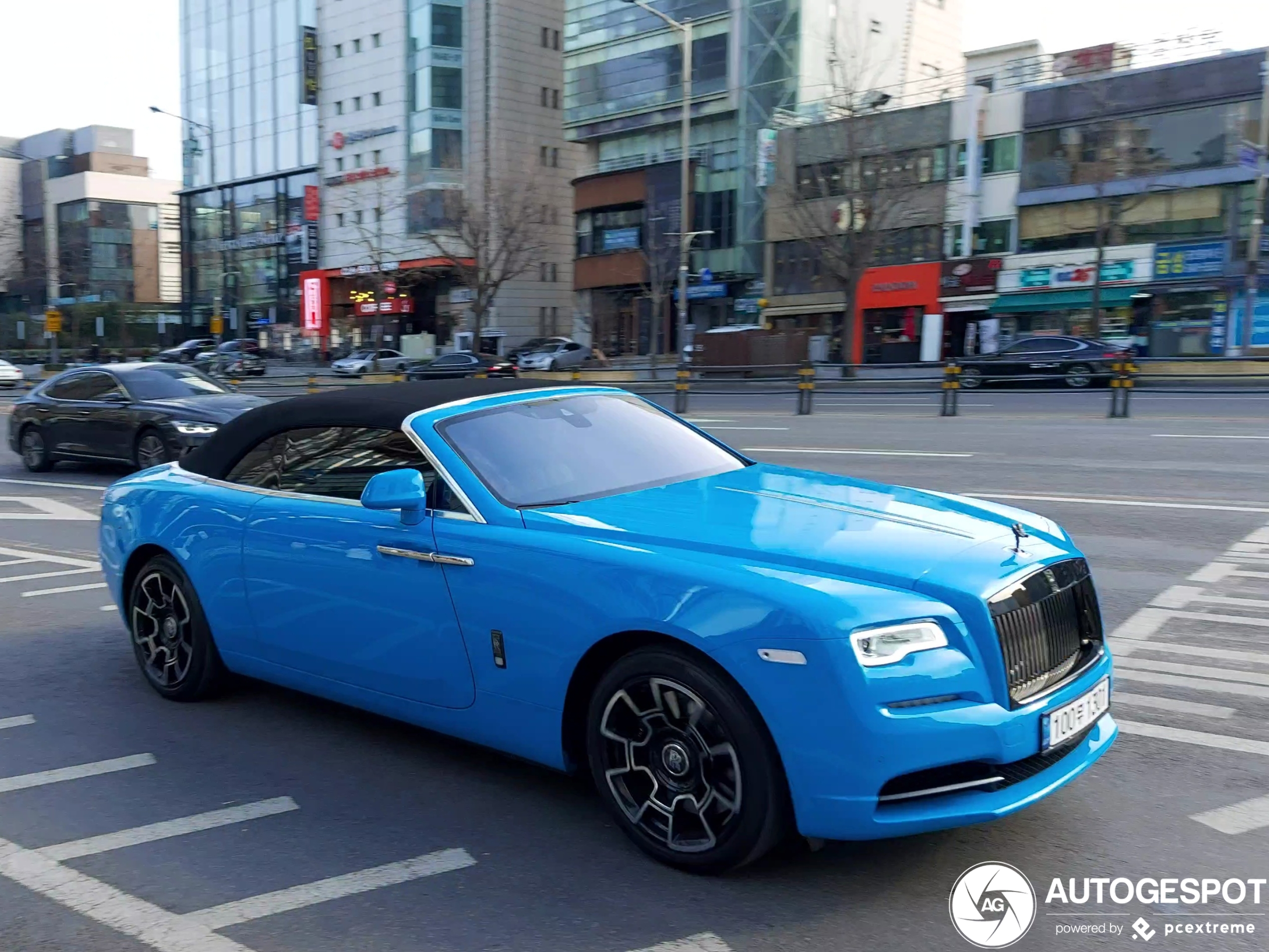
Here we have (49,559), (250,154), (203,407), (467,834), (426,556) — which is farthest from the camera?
(250,154)

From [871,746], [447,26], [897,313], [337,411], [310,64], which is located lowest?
[871,746]

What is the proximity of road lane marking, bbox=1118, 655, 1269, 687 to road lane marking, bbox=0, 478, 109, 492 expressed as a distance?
12052mm

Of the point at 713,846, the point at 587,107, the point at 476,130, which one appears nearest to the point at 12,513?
the point at 713,846

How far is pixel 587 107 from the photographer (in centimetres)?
6309

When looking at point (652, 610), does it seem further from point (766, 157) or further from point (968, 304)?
point (766, 157)

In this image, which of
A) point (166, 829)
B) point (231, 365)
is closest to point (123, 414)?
point (166, 829)

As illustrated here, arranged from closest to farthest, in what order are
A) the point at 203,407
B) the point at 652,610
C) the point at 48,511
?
the point at 652,610 → the point at 48,511 → the point at 203,407

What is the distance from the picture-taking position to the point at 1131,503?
10477mm

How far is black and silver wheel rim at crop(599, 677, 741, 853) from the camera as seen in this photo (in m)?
3.40

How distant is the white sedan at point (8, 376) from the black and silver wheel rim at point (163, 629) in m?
49.1

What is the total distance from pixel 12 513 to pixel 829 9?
50.7m

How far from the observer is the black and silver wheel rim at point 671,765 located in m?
3.40

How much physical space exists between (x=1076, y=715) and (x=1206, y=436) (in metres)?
14.2

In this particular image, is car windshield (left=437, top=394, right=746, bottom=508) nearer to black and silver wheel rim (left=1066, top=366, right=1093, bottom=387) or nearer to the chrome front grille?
the chrome front grille
